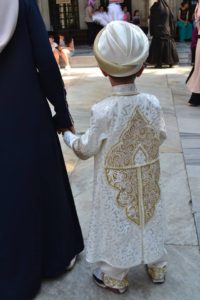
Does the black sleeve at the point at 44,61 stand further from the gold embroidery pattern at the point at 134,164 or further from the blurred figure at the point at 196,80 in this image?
the blurred figure at the point at 196,80

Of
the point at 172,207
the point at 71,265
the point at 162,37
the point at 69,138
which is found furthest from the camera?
the point at 162,37

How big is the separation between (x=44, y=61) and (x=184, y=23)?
15132mm

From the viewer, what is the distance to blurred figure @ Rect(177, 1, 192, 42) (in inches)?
644

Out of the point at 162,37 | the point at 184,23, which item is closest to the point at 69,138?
the point at 162,37

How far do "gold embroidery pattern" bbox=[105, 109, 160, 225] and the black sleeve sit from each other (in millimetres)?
405

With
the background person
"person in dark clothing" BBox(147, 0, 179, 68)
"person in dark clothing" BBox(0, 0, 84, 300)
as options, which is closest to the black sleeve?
"person in dark clothing" BBox(0, 0, 84, 300)

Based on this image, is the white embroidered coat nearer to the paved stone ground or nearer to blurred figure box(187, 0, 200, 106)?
the paved stone ground

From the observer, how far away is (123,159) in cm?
220

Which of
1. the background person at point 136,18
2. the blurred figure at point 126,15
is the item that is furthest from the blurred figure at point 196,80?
the background person at point 136,18

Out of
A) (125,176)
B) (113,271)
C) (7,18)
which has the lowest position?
(113,271)

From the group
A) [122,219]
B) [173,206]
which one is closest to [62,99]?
[122,219]

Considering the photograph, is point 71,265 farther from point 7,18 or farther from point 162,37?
point 162,37

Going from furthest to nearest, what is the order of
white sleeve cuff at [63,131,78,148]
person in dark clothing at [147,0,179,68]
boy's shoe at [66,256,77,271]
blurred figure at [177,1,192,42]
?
1. blurred figure at [177,1,192,42]
2. person in dark clothing at [147,0,179,68]
3. boy's shoe at [66,256,77,271]
4. white sleeve cuff at [63,131,78,148]

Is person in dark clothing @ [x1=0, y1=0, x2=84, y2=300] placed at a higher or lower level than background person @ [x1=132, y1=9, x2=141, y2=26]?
higher
